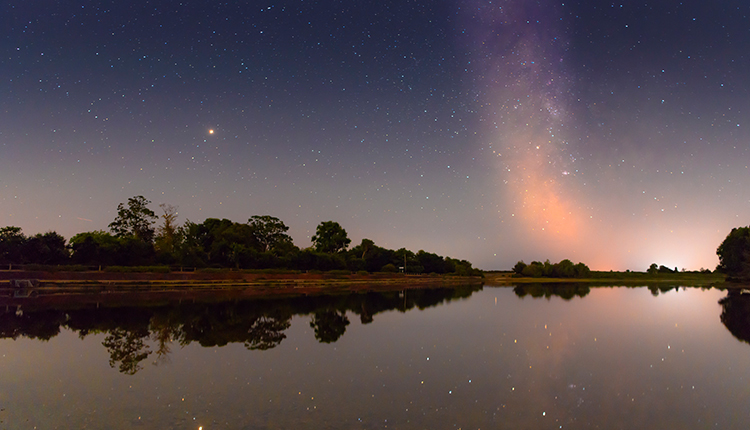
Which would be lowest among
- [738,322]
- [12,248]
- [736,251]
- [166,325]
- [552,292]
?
[166,325]

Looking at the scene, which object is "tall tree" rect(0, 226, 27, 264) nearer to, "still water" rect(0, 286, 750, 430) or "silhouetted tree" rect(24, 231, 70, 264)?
"silhouetted tree" rect(24, 231, 70, 264)

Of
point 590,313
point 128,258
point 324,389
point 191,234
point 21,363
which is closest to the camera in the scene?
point 324,389

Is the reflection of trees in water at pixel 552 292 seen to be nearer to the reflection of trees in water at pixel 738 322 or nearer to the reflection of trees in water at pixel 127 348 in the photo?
the reflection of trees in water at pixel 738 322

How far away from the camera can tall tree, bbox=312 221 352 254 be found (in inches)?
3868

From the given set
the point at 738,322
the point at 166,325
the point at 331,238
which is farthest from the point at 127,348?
the point at 331,238

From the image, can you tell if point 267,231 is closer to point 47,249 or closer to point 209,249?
point 209,249

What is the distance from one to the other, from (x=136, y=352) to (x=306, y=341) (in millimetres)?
5118

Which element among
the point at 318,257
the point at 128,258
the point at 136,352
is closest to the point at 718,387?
the point at 136,352

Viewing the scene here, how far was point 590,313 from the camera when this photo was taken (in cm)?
2462

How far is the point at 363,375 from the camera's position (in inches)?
392

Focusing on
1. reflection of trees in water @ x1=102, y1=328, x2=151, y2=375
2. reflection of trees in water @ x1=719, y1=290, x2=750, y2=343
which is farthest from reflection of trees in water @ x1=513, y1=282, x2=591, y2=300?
reflection of trees in water @ x1=102, y1=328, x2=151, y2=375

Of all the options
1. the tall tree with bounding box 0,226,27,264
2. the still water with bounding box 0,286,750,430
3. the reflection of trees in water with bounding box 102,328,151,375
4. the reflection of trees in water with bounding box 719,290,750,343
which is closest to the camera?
the still water with bounding box 0,286,750,430

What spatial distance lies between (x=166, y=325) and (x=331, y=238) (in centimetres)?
8159

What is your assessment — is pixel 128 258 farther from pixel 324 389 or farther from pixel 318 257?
pixel 324 389
